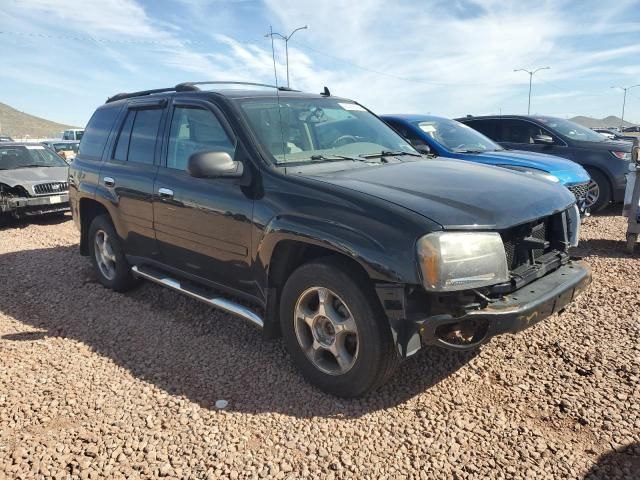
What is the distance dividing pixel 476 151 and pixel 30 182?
27.5ft

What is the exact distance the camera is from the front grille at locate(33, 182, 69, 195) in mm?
9812

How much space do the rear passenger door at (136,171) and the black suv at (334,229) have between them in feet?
0.06

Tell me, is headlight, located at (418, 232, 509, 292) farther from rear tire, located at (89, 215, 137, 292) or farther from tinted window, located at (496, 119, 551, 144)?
tinted window, located at (496, 119, 551, 144)

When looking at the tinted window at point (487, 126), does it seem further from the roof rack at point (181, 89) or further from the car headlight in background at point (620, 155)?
the roof rack at point (181, 89)

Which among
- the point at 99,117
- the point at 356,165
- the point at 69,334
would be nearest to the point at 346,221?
the point at 356,165

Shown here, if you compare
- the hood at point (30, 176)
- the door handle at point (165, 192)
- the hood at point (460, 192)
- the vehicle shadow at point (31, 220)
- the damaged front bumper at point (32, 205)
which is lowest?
the vehicle shadow at point (31, 220)

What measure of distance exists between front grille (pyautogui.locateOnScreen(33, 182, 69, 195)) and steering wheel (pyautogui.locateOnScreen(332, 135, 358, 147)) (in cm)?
790

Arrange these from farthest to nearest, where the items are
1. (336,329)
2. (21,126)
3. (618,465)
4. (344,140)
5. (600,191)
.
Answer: (21,126) < (600,191) < (344,140) < (336,329) < (618,465)

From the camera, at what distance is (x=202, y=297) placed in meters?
3.80

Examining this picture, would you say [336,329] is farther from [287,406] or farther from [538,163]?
[538,163]

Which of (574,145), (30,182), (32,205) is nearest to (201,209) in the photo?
(32,205)

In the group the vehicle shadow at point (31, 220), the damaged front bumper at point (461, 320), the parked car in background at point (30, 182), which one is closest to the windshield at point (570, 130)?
the damaged front bumper at point (461, 320)

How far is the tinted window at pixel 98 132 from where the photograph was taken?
5043 mm

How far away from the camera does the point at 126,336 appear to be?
4121 mm
